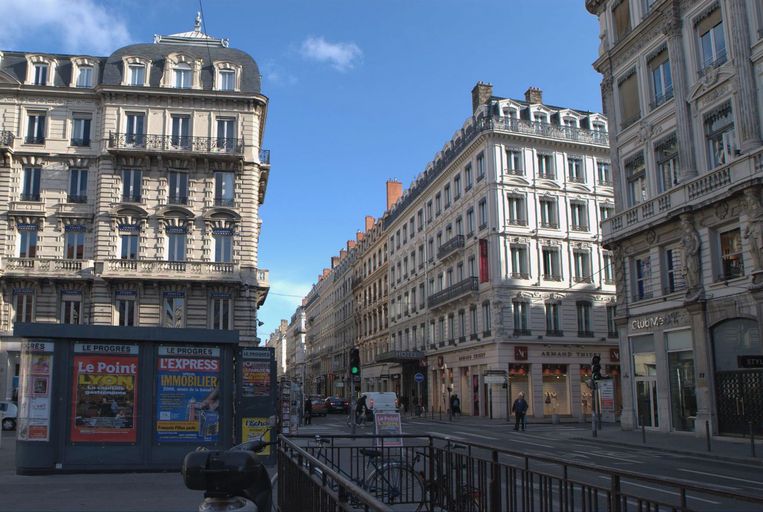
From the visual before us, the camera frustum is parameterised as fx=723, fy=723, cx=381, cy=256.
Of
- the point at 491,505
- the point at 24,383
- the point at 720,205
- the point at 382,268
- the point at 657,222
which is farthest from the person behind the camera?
the point at 382,268

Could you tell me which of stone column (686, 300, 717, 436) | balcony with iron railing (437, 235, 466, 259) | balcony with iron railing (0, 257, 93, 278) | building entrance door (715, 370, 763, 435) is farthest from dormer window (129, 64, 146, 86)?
building entrance door (715, 370, 763, 435)

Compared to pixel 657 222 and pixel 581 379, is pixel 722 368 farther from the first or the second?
pixel 581 379

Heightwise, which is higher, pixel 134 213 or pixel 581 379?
pixel 134 213

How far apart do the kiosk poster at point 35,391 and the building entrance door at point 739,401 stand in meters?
20.2

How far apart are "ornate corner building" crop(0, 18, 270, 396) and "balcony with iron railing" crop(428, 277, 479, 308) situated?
1395 centimetres

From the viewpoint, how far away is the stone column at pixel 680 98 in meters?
26.7

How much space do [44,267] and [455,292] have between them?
25715 millimetres

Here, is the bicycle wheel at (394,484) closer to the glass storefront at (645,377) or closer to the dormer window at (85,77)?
the glass storefront at (645,377)

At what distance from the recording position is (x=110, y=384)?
1432 cm

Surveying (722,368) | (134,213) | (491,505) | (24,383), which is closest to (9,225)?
(134,213)

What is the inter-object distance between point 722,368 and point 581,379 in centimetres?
2115

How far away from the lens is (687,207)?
25.9 metres

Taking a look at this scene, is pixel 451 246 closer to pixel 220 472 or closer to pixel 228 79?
pixel 228 79

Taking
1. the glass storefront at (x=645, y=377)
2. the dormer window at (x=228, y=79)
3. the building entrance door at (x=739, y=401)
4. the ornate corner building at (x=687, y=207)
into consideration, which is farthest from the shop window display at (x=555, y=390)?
the dormer window at (x=228, y=79)
